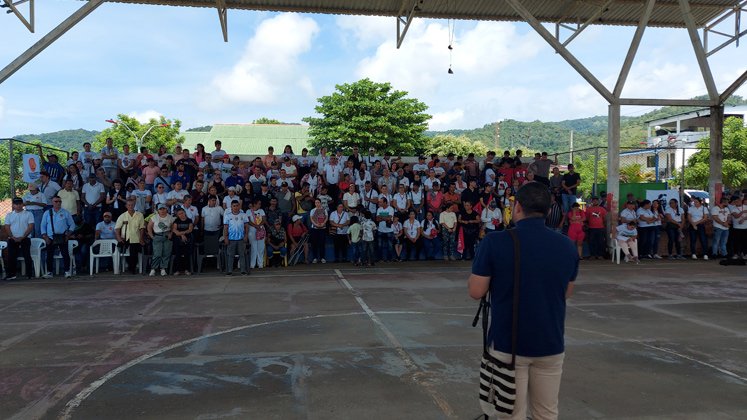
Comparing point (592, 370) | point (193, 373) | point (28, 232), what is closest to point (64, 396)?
point (193, 373)

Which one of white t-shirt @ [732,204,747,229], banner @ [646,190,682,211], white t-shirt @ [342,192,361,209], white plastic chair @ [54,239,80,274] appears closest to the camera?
white plastic chair @ [54,239,80,274]

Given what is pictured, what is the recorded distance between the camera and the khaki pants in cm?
305

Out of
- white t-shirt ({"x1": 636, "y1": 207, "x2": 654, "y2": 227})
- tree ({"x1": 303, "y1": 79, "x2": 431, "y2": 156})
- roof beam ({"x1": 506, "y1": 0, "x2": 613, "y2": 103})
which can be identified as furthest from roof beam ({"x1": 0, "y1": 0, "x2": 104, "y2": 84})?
tree ({"x1": 303, "y1": 79, "x2": 431, "y2": 156})

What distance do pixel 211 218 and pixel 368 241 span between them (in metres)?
3.92

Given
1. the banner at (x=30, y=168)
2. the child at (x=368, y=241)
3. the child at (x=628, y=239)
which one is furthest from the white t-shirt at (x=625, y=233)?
the banner at (x=30, y=168)

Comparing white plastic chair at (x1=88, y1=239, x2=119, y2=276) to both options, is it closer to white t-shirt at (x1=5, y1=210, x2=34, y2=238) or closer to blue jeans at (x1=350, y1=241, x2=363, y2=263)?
white t-shirt at (x1=5, y1=210, x2=34, y2=238)

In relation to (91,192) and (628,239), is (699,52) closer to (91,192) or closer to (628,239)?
(628,239)

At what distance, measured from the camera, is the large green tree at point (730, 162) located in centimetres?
3312

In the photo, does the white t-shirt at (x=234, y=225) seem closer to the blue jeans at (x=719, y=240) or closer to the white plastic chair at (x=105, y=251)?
the white plastic chair at (x=105, y=251)

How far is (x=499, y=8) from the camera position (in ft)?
55.3

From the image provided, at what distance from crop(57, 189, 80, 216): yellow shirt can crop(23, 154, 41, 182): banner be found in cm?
148

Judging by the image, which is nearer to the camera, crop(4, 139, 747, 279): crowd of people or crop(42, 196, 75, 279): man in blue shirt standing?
crop(42, 196, 75, 279): man in blue shirt standing

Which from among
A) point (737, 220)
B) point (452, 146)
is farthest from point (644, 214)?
point (452, 146)

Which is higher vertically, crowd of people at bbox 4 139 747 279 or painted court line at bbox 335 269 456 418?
crowd of people at bbox 4 139 747 279
